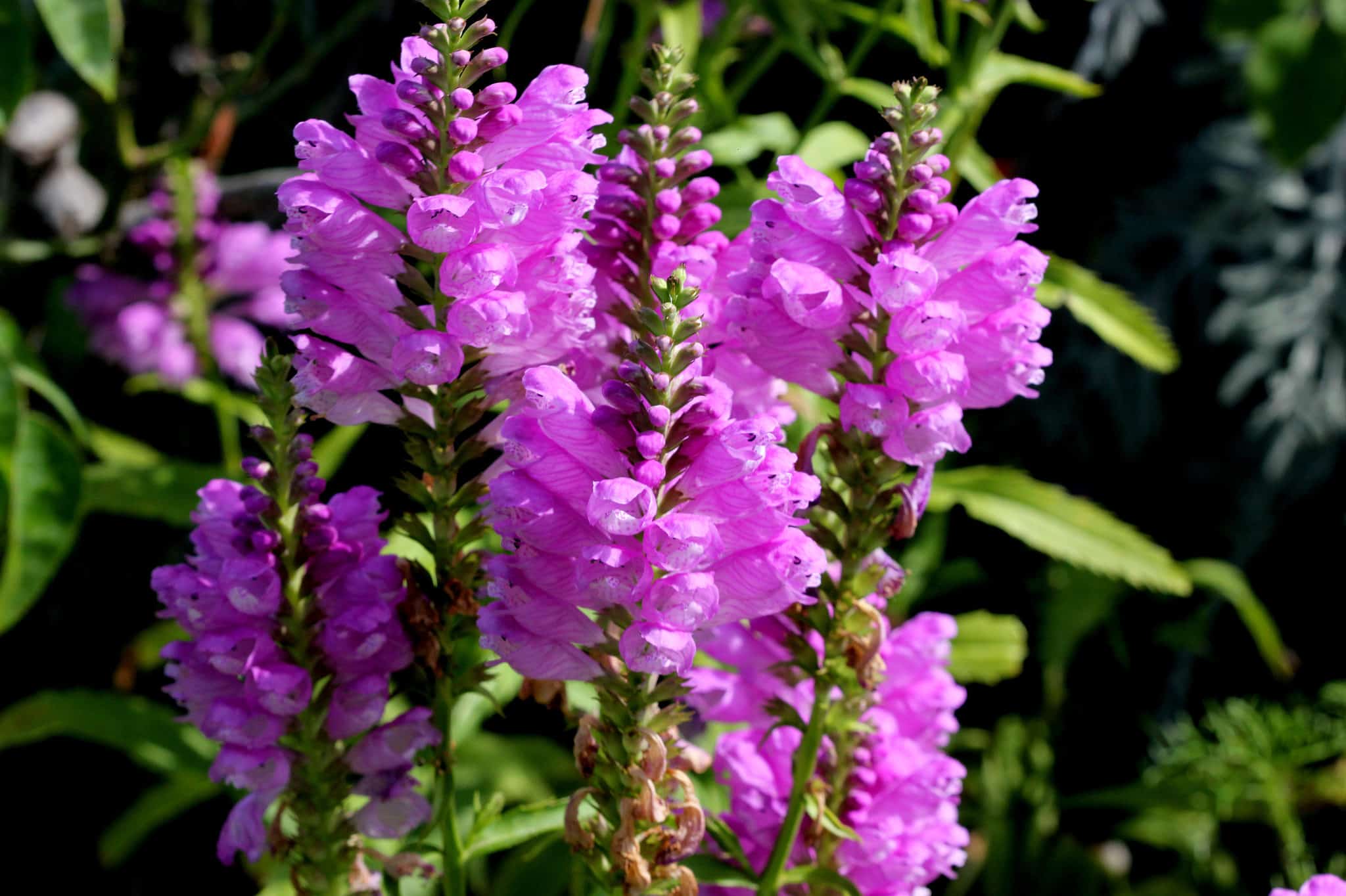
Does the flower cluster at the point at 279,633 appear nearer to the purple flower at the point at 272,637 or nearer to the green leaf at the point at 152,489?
the purple flower at the point at 272,637

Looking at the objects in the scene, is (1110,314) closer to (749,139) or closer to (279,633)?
(749,139)

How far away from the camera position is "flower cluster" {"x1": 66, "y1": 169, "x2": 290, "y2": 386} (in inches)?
91.4

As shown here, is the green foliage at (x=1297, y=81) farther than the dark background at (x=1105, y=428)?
No

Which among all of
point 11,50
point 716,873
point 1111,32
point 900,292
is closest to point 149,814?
point 11,50

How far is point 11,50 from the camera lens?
142cm

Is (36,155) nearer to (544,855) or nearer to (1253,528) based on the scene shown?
(544,855)

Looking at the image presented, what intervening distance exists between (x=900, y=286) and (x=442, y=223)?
1.06ft

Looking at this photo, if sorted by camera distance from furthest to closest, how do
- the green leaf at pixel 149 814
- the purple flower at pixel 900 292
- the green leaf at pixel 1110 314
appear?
the green leaf at pixel 149 814 → the green leaf at pixel 1110 314 → the purple flower at pixel 900 292

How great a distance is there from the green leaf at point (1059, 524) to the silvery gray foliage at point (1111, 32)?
1652 millimetres

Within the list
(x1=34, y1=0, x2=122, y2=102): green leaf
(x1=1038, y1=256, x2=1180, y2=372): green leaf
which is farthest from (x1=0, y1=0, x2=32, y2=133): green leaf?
(x1=1038, y1=256, x2=1180, y2=372): green leaf

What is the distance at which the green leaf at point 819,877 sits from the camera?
38.9 inches

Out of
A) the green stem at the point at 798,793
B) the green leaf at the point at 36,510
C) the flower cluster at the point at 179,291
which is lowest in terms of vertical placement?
the flower cluster at the point at 179,291

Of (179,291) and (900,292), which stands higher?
(900,292)

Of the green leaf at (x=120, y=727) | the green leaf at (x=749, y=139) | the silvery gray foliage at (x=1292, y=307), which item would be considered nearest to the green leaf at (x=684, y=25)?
the green leaf at (x=749, y=139)
